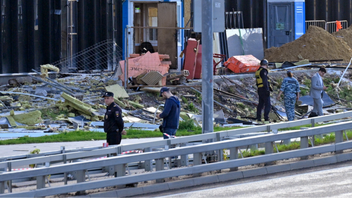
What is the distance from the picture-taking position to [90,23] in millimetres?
26375

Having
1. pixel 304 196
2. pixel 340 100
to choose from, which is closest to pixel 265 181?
pixel 304 196

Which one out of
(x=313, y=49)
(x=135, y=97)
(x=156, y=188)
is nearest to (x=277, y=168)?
(x=156, y=188)

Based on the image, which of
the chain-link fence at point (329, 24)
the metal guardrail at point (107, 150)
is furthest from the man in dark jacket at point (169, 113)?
the chain-link fence at point (329, 24)

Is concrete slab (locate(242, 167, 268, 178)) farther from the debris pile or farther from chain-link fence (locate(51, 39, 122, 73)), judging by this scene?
chain-link fence (locate(51, 39, 122, 73))

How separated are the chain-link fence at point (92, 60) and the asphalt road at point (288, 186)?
1556cm

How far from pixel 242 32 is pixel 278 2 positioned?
3.13m

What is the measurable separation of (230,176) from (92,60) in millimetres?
17227

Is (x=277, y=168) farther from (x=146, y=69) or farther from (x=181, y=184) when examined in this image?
(x=146, y=69)

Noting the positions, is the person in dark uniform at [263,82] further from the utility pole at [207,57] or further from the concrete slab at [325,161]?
the concrete slab at [325,161]

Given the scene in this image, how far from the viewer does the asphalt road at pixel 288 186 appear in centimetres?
709

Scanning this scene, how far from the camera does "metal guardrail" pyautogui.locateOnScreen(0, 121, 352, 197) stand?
709cm

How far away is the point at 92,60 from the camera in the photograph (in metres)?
24.5

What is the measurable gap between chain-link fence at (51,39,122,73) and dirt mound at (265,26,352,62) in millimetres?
8112

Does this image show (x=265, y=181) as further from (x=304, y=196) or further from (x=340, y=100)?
(x=340, y=100)
